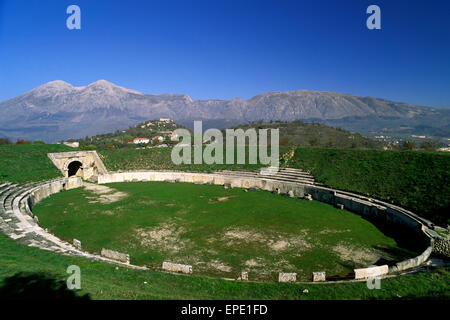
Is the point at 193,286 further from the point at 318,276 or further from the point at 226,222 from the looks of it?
the point at 226,222

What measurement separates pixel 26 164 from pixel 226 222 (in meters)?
28.6

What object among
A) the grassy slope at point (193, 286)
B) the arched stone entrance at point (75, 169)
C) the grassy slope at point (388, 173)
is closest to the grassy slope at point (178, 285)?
the grassy slope at point (193, 286)

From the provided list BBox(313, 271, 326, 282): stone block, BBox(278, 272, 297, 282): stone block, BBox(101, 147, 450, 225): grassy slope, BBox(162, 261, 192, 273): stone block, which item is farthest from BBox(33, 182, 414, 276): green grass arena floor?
BBox(101, 147, 450, 225): grassy slope

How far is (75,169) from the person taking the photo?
131 ft

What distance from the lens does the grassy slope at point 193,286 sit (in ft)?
26.8

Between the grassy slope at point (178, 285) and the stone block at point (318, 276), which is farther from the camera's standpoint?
the stone block at point (318, 276)

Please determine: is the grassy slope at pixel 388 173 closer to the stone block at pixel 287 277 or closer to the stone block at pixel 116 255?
the stone block at pixel 287 277

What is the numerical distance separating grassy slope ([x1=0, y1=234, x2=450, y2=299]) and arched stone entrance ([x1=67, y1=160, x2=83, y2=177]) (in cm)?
3120

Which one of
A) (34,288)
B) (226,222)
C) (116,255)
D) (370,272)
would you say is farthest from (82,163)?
(370,272)

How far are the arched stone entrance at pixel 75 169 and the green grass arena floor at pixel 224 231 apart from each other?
12311mm

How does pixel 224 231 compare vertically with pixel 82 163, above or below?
below
